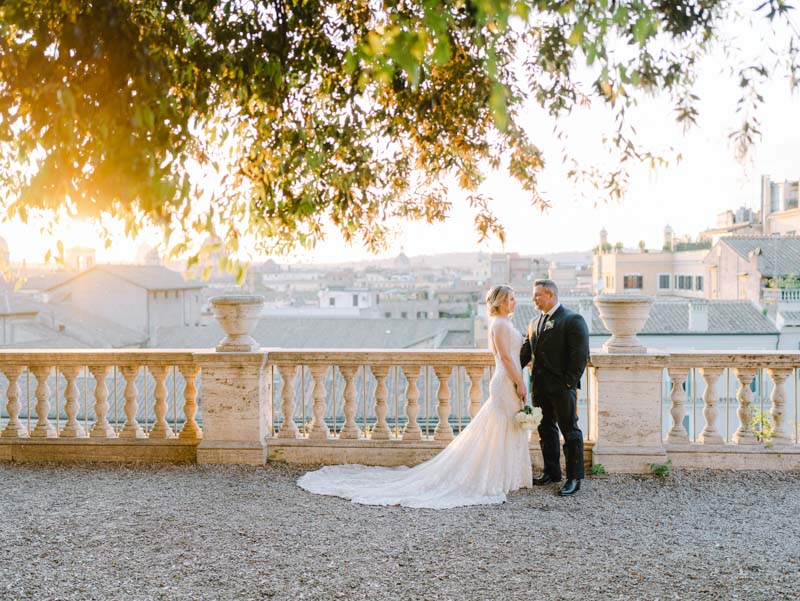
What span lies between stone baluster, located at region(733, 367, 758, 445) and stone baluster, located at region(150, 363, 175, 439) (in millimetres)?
4762

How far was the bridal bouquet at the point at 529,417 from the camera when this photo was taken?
5297 millimetres

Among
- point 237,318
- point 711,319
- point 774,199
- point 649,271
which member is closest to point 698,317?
point 711,319

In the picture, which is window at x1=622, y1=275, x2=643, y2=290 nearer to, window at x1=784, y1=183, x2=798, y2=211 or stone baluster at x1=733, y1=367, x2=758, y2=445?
window at x1=784, y1=183, x2=798, y2=211

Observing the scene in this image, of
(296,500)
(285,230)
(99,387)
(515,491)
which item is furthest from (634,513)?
(99,387)

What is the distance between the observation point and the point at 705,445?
233 inches

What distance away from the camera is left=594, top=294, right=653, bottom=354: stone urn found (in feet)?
18.8

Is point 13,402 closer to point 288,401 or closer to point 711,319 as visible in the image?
point 288,401

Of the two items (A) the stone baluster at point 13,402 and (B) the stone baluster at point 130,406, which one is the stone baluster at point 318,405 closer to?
(B) the stone baluster at point 130,406

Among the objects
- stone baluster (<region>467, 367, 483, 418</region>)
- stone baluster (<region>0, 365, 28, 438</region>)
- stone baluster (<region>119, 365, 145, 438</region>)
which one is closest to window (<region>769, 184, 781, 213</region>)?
stone baluster (<region>467, 367, 483, 418</region>)

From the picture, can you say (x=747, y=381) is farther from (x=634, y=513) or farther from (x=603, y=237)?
(x=603, y=237)

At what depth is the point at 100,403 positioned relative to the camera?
6309 millimetres

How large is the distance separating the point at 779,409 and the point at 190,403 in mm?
4892

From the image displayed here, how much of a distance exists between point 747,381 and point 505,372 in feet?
6.70

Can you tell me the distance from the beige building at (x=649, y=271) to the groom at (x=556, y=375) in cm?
5833
